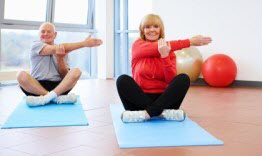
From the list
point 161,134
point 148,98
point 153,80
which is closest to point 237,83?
point 153,80

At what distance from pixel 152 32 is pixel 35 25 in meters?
3.75

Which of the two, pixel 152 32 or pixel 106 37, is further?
pixel 106 37

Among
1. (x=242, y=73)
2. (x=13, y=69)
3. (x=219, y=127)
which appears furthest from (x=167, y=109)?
(x=13, y=69)

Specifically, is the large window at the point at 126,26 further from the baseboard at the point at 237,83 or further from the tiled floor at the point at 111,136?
the tiled floor at the point at 111,136

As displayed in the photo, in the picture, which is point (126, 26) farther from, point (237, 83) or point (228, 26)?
point (237, 83)

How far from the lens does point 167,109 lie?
243 cm

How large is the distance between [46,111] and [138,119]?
2.75 feet

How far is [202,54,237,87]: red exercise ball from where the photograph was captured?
480 centimetres

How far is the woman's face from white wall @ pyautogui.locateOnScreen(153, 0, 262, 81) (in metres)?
2.92

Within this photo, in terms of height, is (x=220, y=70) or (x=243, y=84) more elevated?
(x=220, y=70)

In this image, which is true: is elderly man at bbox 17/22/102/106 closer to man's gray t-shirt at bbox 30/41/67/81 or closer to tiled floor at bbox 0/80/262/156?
man's gray t-shirt at bbox 30/41/67/81

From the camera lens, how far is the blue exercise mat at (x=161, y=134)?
1846mm

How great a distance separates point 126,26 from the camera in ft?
21.3

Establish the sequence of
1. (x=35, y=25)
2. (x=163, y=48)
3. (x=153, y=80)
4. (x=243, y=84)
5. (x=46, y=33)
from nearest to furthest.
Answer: (x=163, y=48), (x=153, y=80), (x=46, y=33), (x=243, y=84), (x=35, y=25)
